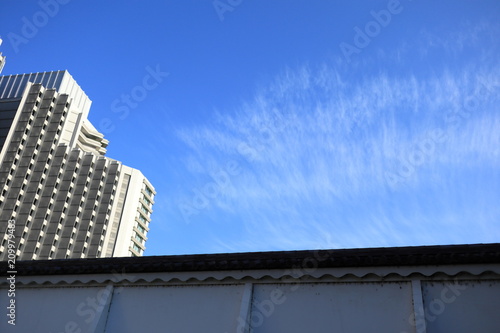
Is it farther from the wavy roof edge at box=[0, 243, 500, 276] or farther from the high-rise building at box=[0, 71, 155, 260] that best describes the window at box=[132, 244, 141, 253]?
the wavy roof edge at box=[0, 243, 500, 276]

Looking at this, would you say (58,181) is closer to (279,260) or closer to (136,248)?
(136,248)

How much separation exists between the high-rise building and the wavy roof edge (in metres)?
88.4

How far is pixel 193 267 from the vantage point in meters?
11.0

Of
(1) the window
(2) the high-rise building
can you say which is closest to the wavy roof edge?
(2) the high-rise building

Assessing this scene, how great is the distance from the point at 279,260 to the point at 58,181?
107 metres

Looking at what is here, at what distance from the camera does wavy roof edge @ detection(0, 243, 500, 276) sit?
9.55 meters

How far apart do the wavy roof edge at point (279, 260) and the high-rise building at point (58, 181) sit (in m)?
88.4

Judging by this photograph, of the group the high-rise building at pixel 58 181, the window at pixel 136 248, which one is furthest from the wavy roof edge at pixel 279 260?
the window at pixel 136 248

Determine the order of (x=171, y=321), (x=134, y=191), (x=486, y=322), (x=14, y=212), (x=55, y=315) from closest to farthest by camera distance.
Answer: (x=486, y=322) < (x=171, y=321) < (x=55, y=315) < (x=14, y=212) < (x=134, y=191)

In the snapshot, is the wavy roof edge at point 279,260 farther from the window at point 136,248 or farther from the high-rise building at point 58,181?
the window at point 136,248

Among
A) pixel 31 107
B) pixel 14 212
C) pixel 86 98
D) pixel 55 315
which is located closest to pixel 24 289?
pixel 55 315

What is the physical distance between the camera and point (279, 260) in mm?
10438

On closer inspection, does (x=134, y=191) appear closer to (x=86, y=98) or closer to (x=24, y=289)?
(x=86, y=98)

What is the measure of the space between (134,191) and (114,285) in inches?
4646
